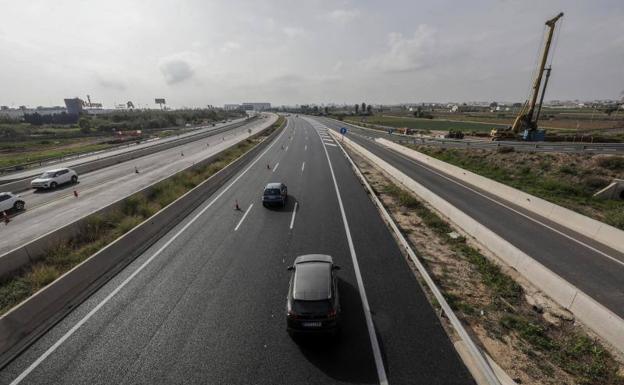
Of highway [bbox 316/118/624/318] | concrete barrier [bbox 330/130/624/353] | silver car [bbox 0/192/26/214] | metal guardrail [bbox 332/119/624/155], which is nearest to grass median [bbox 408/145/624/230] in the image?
highway [bbox 316/118/624/318]

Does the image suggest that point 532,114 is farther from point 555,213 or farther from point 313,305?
point 313,305

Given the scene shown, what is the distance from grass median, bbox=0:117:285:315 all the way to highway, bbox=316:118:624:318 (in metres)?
21.1

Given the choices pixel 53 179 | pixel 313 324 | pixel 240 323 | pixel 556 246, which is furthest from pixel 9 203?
pixel 556 246

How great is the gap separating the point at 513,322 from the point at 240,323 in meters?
8.88

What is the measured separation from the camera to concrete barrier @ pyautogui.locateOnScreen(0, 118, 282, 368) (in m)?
7.85

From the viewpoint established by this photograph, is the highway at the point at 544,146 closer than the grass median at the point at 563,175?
No

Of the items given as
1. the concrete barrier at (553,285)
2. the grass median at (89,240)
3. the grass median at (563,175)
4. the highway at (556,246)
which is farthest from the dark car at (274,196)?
the grass median at (563,175)

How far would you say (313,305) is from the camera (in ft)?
25.2

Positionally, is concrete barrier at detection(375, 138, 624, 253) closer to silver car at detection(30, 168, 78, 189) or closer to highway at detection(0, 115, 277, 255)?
highway at detection(0, 115, 277, 255)

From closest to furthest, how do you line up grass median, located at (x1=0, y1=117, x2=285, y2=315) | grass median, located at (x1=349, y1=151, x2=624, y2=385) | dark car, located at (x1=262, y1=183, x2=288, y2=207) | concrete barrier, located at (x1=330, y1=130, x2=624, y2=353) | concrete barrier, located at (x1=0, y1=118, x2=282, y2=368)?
grass median, located at (x1=349, y1=151, x2=624, y2=385)
concrete barrier, located at (x1=330, y1=130, x2=624, y2=353)
concrete barrier, located at (x1=0, y1=118, x2=282, y2=368)
grass median, located at (x1=0, y1=117, x2=285, y2=315)
dark car, located at (x1=262, y1=183, x2=288, y2=207)

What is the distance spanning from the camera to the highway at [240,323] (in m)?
7.01

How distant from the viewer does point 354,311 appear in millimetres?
9031

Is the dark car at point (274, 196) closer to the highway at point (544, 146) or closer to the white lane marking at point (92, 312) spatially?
the white lane marking at point (92, 312)

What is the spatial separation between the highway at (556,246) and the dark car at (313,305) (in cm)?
989
